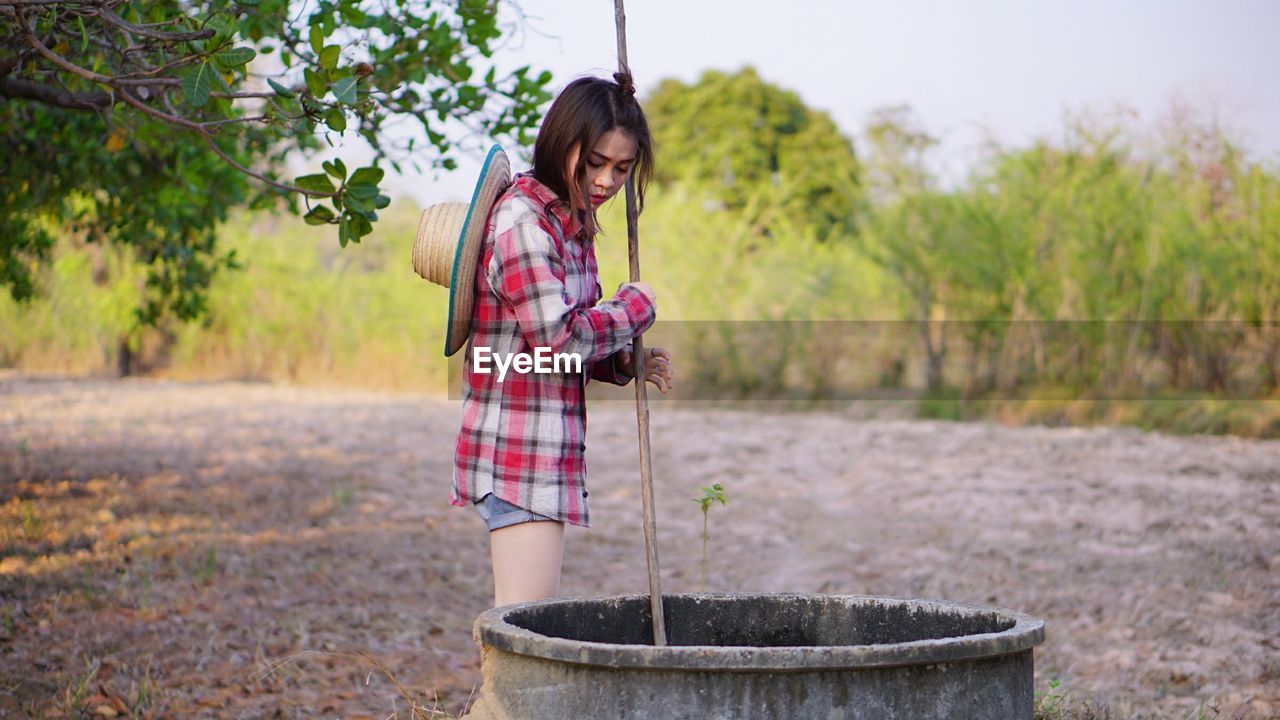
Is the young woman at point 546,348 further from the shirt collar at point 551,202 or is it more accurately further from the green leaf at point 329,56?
the green leaf at point 329,56

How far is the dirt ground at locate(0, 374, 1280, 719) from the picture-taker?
4145 millimetres

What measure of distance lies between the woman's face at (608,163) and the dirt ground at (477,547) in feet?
4.50

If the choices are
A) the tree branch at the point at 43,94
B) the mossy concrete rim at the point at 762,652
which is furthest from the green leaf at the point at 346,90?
the tree branch at the point at 43,94

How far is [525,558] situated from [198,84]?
1.33 m

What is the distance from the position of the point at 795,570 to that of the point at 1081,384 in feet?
18.6

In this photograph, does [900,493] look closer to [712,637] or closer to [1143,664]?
[1143,664]

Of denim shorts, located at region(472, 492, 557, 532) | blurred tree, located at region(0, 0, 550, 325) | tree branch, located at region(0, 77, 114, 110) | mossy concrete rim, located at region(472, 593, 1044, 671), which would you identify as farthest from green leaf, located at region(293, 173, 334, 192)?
mossy concrete rim, located at region(472, 593, 1044, 671)

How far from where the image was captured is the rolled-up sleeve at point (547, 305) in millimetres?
2248

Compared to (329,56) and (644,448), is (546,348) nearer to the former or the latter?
(644,448)

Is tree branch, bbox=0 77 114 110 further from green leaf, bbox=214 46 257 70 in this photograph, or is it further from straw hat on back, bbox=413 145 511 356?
straw hat on back, bbox=413 145 511 356

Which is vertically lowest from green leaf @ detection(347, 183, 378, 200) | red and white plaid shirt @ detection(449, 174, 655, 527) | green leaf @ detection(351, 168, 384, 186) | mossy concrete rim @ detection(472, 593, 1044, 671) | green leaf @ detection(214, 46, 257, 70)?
mossy concrete rim @ detection(472, 593, 1044, 671)

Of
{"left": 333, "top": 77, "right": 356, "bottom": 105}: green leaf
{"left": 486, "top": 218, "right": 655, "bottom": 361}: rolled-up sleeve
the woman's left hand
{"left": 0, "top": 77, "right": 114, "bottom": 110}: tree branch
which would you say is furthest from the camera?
{"left": 0, "top": 77, "right": 114, "bottom": 110}: tree branch

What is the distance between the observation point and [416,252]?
96.5 inches

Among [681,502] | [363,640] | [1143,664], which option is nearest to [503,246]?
[363,640]
